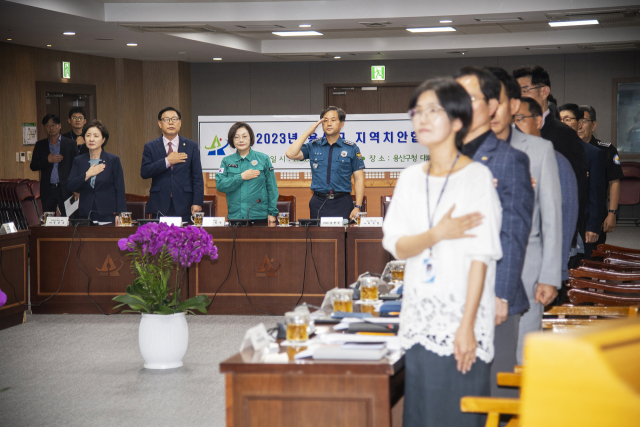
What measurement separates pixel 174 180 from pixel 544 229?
414 cm

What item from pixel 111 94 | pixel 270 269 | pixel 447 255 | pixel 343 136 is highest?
pixel 111 94

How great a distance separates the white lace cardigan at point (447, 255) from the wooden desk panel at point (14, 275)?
430 cm

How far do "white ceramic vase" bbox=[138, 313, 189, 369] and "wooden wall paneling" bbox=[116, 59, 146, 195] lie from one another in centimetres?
692

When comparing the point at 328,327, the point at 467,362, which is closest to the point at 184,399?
the point at 328,327

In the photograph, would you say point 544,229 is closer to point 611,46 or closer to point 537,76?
point 537,76

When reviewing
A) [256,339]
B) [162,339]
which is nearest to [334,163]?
[162,339]

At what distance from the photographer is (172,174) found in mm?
5930

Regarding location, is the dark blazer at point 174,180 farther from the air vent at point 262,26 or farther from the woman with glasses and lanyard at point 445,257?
the woman with glasses and lanyard at point 445,257

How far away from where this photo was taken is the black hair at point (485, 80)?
82.6 inches

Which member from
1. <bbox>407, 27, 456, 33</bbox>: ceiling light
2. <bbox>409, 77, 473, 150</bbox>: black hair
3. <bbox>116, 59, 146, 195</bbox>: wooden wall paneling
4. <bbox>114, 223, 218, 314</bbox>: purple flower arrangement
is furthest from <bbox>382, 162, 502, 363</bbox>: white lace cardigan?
<bbox>116, 59, 146, 195</bbox>: wooden wall paneling

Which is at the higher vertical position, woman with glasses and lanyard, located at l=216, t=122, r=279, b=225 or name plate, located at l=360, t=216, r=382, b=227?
woman with glasses and lanyard, located at l=216, t=122, r=279, b=225

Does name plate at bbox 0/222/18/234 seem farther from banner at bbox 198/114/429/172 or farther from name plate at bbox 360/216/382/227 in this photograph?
banner at bbox 198/114/429/172

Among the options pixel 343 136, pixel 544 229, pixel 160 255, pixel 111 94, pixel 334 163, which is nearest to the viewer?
pixel 544 229

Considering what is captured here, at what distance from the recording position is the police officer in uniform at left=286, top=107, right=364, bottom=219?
5691mm
